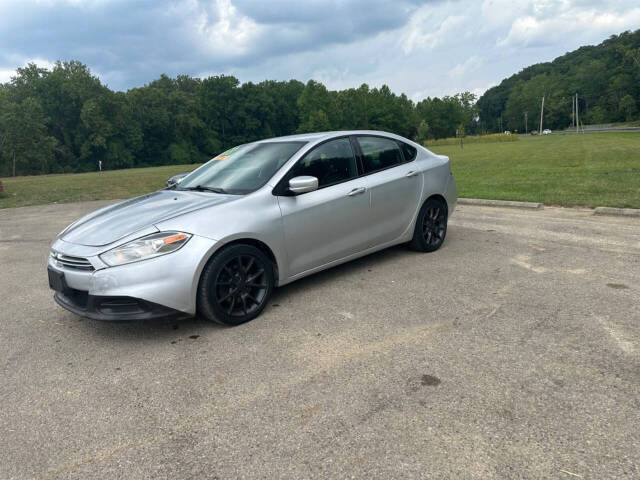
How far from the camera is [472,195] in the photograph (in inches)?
428

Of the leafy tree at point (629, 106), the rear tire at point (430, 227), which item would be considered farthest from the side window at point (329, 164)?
the leafy tree at point (629, 106)

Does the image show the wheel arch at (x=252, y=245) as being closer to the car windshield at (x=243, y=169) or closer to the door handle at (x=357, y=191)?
the car windshield at (x=243, y=169)

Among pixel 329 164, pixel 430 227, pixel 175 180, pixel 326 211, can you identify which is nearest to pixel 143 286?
pixel 326 211

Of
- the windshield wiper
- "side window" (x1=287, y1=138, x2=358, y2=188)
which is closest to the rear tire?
"side window" (x1=287, y1=138, x2=358, y2=188)

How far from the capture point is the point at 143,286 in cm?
350

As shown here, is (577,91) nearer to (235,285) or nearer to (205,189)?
(205,189)

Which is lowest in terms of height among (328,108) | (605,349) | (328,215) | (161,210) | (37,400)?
(605,349)

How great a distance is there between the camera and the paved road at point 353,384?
2275 millimetres

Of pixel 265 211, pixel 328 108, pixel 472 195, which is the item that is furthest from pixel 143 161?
pixel 265 211

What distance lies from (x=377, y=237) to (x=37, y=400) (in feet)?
11.2

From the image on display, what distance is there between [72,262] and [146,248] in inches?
26.5

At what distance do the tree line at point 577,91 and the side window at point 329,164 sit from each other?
11114 cm

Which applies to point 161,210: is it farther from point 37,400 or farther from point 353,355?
point 353,355

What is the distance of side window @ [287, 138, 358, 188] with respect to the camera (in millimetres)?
4590
